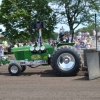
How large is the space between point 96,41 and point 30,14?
21.3 metres

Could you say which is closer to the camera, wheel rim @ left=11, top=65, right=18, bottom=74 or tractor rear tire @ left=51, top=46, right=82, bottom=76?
tractor rear tire @ left=51, top=46, right=82, bottom=76

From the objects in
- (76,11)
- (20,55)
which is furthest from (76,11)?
(20,55)

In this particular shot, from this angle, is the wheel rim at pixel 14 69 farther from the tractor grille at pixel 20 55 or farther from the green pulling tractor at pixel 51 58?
the tractor grille at pixel 20 55

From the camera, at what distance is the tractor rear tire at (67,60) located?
347 inches

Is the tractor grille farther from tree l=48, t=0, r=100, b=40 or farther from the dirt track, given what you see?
tree l=48, t=0, r=100, b=40

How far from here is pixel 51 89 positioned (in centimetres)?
688

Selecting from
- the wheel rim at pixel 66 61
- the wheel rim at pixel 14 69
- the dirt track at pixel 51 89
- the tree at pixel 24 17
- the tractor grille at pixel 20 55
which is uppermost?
the tree at pixel 24 17

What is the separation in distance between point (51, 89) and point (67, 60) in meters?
2.28

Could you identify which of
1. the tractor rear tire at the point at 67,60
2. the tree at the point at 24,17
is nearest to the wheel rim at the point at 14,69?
the tractor rear tire at the point at 67,60

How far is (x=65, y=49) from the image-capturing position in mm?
8891

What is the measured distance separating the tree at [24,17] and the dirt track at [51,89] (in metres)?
25.7

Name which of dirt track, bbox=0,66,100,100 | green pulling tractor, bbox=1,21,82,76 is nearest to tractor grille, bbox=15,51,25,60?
green pulling tractor, bbox=1,21,82,76

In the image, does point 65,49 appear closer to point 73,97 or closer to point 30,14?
point 73,97

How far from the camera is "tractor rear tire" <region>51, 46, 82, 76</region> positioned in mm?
8812
